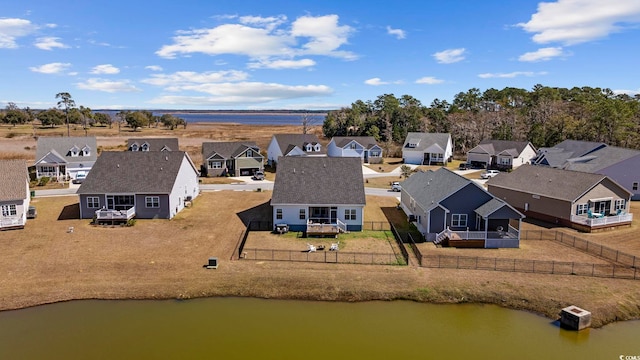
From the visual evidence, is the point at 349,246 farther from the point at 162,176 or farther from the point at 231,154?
the point at 231,154

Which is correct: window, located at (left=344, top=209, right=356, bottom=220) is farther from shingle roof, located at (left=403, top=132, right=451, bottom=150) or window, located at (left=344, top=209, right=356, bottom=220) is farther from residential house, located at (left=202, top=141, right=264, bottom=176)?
shingle roof, located at (left=403, top=132, right=451, bottom=150)

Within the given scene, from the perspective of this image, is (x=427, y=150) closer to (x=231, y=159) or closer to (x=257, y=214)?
(x=231, y=159)

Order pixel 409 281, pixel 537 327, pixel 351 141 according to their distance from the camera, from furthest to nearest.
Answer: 1. pixel 351 141
2. pixel 409 281
3. pixel 537 327

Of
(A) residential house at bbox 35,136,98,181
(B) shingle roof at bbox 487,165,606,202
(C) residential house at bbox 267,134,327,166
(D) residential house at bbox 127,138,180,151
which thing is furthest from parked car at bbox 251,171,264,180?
(B) shingle roof at bbox 487,165,606,202

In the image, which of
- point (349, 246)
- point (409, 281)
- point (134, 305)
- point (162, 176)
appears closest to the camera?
point (134, 305)

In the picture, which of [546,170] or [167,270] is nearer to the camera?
[167,270]

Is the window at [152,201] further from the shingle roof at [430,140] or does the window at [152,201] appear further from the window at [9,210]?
the shingle roof at [430,140]

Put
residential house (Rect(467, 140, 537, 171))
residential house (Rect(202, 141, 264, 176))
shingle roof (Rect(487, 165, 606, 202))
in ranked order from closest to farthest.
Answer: shingle roof (Rect(487, 165, 606, 202)) < residential house (Rect(202, 141, 264, 176)) < residential house (Rect(467, 140, 537, 171))

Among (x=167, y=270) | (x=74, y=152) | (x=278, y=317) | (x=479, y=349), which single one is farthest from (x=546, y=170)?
(x=74, y=152)
